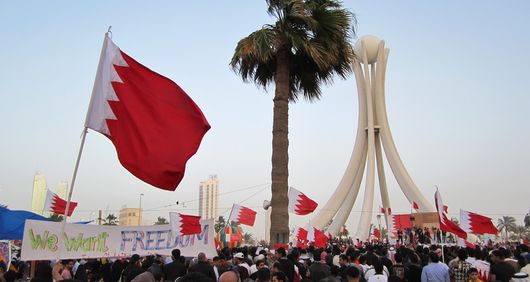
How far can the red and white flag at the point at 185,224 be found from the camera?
29.2 ft

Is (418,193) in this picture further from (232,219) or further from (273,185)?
(273,185)

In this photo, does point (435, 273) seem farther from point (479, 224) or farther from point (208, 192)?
point (208, 192)

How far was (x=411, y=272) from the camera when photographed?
7465mm

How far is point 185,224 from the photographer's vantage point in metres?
9.09

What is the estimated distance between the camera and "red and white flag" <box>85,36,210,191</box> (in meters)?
5.55

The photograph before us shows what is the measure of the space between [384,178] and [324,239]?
2625 centimetres

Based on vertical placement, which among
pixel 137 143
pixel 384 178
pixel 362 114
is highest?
pixel 362 114

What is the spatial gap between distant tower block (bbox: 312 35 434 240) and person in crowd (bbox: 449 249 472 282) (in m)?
30.3

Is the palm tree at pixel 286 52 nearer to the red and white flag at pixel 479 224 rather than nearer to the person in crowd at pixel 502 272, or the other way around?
the red and white flag at pixel 479 224

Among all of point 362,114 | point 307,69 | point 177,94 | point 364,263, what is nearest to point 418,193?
point 362,114

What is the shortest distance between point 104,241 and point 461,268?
5606 millimetres

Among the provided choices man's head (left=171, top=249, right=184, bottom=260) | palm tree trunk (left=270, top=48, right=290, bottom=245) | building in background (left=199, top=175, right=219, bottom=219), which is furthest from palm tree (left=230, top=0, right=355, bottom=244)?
building in background (left=199, top=175, right=219, bottom=219)

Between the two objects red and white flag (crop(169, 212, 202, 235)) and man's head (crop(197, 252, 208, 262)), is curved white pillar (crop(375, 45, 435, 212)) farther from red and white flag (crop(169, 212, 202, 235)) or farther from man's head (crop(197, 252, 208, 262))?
man's head (crop(197, 252, 208, 262))

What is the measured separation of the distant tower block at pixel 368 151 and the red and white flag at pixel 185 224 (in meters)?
29.4
